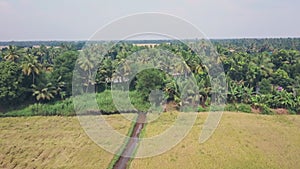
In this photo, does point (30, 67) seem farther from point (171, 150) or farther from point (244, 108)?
point (244, 108)

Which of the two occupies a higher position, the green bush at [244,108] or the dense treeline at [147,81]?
the dense treeline at [147,81]

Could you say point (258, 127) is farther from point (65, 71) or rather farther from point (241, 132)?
point (65, 71)

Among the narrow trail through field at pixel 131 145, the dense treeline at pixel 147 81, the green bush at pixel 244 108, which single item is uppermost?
the dense treeline at pixel 147 81

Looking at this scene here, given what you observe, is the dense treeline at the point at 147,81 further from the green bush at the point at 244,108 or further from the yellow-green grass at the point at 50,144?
the yellow-green grass at the point at 50,144

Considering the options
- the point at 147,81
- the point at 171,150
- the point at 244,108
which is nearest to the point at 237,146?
the point at 171,150

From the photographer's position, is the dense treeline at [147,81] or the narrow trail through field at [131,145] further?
the dense treeline at [147,81]

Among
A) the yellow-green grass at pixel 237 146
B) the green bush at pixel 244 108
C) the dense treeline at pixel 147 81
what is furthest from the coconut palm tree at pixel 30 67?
the green bush at pixel 244 108

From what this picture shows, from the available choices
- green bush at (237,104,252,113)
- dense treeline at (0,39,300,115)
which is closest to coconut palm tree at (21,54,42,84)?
dense treeline at (0,39,300,115)
